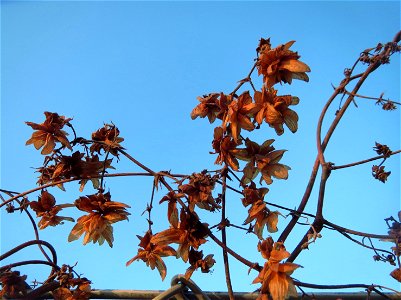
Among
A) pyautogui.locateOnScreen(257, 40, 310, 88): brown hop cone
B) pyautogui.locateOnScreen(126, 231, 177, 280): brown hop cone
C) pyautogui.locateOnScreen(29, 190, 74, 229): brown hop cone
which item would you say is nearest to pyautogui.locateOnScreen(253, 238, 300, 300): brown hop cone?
pyautogui.locateOnScreen(126, 231, 177, 280): brown hop cone

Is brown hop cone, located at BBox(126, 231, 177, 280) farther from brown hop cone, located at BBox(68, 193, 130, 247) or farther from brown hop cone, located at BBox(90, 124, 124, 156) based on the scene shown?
brown hop cone, located at BBox(90, 124, 124, 156)

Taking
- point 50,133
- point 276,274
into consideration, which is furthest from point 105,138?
point 276,274

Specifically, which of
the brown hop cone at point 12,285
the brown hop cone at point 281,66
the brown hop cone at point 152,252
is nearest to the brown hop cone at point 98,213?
the brown hop cone at point 152,252

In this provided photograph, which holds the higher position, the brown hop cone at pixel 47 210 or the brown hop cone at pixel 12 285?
the brown hop cone at pixel 47 210

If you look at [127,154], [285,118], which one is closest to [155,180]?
[127,154]

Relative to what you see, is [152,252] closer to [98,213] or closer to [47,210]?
[98,213]

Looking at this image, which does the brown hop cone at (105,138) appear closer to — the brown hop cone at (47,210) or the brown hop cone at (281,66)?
the brown hop cone at (47,210)

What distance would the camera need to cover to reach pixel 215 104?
0.87 meters

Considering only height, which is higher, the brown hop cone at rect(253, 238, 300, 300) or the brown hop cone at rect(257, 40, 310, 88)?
the brown hop cone at rect(257, 40, 310, 88)

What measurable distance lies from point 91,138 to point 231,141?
28cm

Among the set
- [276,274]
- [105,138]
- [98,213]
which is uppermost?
[105,138]

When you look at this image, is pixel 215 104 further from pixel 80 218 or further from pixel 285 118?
pixel 80 218

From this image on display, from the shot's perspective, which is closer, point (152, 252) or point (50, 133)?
point (152, 252)

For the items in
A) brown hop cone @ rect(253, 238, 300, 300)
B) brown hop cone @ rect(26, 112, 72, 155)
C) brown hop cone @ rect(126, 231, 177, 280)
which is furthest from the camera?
brown hop cone @ rect(26, 112, 72, 155)
